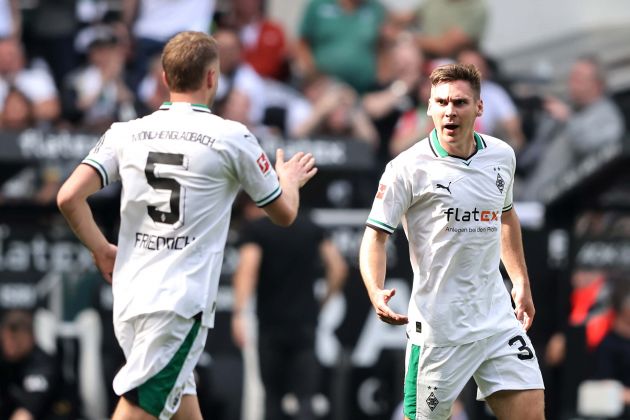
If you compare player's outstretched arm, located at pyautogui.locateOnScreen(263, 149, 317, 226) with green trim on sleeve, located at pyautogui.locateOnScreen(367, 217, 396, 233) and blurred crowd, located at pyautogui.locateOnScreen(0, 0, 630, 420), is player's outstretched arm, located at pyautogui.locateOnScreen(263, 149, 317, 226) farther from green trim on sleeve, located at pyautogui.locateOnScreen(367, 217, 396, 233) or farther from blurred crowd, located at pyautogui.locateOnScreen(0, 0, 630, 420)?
blurred crowd, located at pyautogui.locateOnScreen(0, 0, 630, 420)

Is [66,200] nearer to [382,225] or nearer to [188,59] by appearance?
[188,59]

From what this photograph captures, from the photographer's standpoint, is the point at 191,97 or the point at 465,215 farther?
the point at 465,215

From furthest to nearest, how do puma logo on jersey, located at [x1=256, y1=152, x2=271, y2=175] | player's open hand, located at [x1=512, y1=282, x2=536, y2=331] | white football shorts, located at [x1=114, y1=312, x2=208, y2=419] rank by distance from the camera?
1. player's open hand, located at [x1=512, y1=282, x2=536, y2=331]
2. puma logo on jersey, located at [x1=256, y1=152, x2=271, y2=175]
3. white football shorts, located at [x1=114, y1=312, x2=208, y2=419]

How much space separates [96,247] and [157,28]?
24.6 ft

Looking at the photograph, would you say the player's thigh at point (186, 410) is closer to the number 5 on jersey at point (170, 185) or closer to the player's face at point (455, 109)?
the number 5 on jersey at point (170, 185)

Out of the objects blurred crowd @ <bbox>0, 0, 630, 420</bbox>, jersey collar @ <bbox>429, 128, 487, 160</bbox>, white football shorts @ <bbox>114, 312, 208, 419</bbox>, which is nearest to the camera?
white football shorts @ <bbox>114, 312, 208, 419</bbox>

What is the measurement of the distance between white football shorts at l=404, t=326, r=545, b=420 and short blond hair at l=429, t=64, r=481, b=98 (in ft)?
4.25

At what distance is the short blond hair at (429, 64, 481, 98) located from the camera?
7215mm

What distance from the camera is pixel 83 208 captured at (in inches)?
275

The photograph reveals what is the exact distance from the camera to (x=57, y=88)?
14.0 meters

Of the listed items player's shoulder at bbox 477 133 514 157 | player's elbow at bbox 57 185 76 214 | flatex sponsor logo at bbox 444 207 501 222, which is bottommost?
flatex sponsor logo at bbox 444 207 501 222

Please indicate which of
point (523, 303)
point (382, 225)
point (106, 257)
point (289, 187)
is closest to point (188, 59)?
point (289, 187)

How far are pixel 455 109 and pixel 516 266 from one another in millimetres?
1002

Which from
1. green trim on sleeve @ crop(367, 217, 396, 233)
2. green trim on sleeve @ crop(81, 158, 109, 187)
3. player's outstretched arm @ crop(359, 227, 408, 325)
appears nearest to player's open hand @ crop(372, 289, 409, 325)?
player's outstretched arm @ crop(359, 227, 408, 325)
